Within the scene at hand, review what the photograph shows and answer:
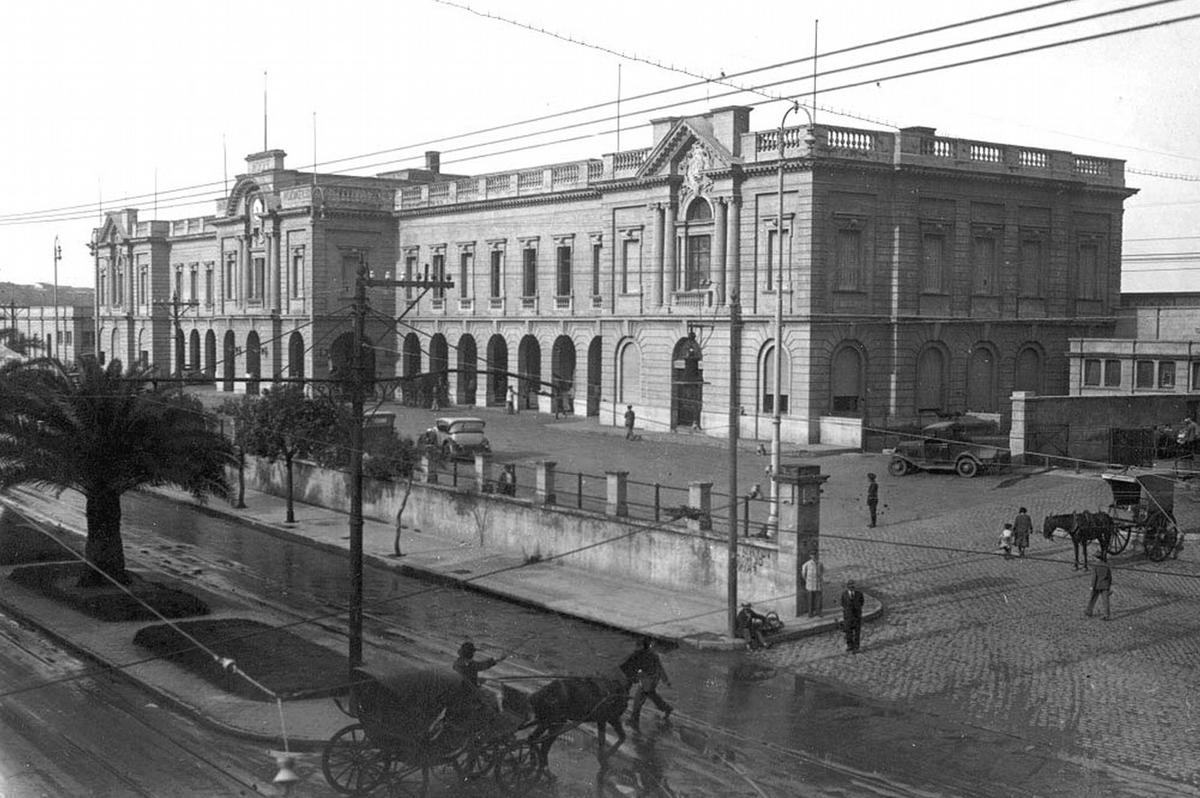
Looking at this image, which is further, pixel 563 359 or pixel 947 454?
pixel 563 359

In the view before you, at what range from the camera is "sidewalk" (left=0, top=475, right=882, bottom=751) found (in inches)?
658

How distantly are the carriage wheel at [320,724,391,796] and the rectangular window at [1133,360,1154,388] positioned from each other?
133 ft

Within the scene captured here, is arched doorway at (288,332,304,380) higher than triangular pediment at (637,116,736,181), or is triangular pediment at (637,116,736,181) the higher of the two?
triangular pediment at (637,116,736,181)

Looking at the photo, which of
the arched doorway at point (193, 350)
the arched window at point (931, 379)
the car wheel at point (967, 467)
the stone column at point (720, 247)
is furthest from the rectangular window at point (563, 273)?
the arched doorway at point (193, 350)

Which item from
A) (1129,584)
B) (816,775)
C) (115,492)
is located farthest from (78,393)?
(1129,584)

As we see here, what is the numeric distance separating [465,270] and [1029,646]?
A: 47.7 metres

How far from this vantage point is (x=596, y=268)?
56000mm

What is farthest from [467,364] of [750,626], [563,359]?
[750,626]

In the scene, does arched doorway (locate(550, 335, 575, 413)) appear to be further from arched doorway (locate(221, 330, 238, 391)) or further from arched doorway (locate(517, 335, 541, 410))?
arched doorway (locate(221, 330, 238, 391))

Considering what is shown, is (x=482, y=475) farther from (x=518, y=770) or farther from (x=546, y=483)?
(x=518, y=770)

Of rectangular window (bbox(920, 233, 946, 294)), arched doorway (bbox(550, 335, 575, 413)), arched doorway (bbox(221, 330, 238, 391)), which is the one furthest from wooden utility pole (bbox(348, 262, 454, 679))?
arched doorway (bbox(221, 330, 238, 391))

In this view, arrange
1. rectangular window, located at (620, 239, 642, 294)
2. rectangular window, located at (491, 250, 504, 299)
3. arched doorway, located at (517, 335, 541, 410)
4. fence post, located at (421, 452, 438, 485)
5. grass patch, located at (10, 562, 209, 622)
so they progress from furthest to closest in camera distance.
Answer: rectangular window, located at (491, 250, 504, 299) < arched doorway, located at (517, 335, 541, 410) < rectangular window, located at (620, 239, 642, 294) < fence post, located at (421, 452, 438, 485) < grass patch, located at (10, 562, 209, 622)

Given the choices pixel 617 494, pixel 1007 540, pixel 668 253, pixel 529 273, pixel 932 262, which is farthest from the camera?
pixel 529 273

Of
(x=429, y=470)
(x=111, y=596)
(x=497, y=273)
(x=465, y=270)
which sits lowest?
(x=111, y=596)
